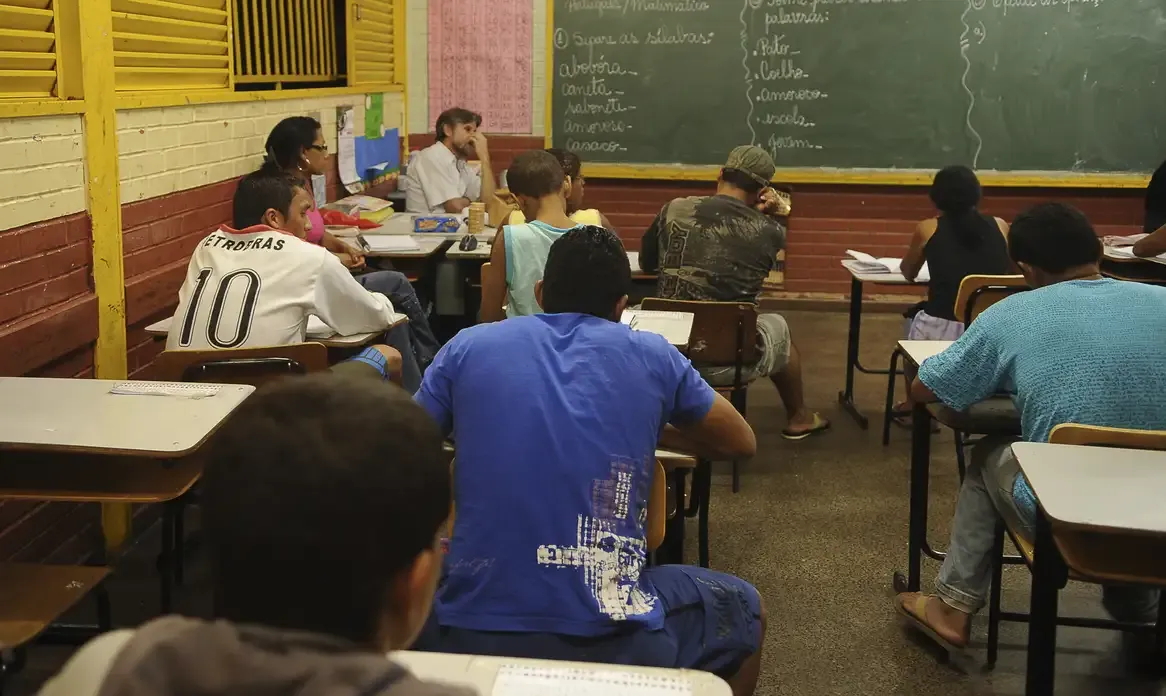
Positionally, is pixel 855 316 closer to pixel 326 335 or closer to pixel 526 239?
pixel 526 239

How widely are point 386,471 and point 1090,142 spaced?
6.80 m

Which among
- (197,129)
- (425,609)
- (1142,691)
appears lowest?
(1142,691)

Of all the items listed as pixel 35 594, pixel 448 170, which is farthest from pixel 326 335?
pixel 448 170

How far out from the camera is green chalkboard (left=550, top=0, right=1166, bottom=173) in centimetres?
665

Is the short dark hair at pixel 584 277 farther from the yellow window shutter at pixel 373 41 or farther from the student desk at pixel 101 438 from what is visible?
the yellow window shutter at pixel 373 41

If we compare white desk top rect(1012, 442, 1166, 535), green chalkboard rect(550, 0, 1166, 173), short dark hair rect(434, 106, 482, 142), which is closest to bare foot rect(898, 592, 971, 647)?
white desk top rect(1012, 442, 1166, 535)

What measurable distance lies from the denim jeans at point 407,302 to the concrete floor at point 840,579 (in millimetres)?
1302

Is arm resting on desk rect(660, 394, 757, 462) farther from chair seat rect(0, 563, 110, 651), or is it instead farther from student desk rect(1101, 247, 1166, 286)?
student desk rect(1101, 247, 1166, 286)

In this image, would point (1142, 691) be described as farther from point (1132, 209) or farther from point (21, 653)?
point (1132, 209)

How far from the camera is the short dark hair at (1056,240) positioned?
2.66 meters

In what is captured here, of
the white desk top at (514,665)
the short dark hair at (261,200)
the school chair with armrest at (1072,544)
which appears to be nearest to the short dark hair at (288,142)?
the short dark hair at (261,200)

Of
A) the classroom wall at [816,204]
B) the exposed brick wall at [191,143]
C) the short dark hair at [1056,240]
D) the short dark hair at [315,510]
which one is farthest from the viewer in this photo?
the classroom wall at [816,204]

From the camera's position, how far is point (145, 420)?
2330 mm

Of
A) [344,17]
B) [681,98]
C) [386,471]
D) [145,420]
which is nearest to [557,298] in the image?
[145,420]
